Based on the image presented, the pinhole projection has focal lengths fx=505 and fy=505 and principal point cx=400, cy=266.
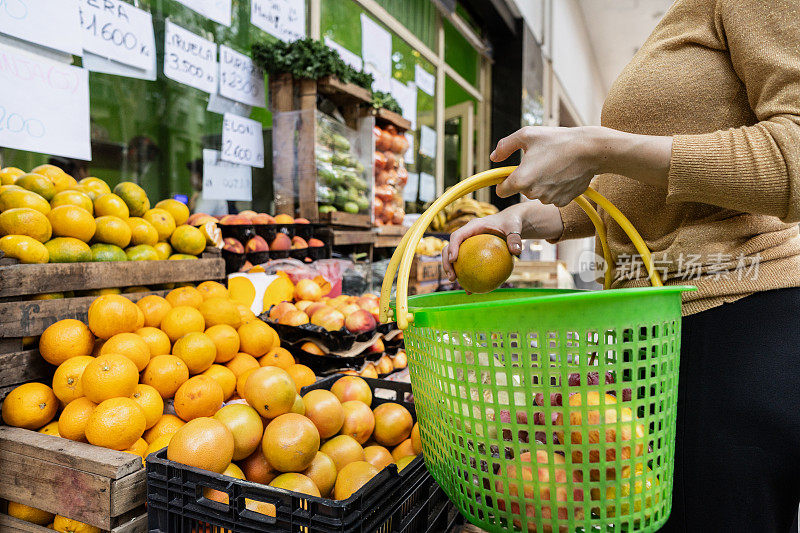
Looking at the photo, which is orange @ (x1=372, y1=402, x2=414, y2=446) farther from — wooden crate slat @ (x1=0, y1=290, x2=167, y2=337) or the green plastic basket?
wooden crate slat @ (x1=0, y1=290, x2=167, y2=337)

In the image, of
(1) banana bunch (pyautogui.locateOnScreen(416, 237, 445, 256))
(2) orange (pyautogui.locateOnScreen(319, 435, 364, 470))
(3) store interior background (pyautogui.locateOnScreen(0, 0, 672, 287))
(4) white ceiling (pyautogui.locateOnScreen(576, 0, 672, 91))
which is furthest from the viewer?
(4) white ceiling (pyautogui.locateOnScreen(576, 0, 672, 91))

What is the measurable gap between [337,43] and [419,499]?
3425mm

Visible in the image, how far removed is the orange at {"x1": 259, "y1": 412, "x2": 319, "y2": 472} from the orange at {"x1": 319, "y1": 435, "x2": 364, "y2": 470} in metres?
0.11

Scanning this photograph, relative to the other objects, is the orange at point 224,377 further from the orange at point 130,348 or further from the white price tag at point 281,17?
the white price tag at point 281,17

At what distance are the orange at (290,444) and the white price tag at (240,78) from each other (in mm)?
2249

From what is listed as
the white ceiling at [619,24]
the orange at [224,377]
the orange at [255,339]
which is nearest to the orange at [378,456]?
the orange at [224,377]

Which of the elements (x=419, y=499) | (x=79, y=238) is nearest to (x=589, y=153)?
(x=419, y=499)

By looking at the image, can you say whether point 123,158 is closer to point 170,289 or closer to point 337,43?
point 170,289

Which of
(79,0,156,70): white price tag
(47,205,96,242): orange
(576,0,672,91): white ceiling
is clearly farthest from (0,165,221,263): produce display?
(576,0,672,91): white ceiling

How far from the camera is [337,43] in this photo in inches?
147

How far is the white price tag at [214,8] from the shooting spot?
2.67 meters

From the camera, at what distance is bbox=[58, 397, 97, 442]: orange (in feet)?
3.95

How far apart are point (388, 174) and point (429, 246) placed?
0.67 meters

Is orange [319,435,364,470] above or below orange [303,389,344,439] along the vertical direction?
below
